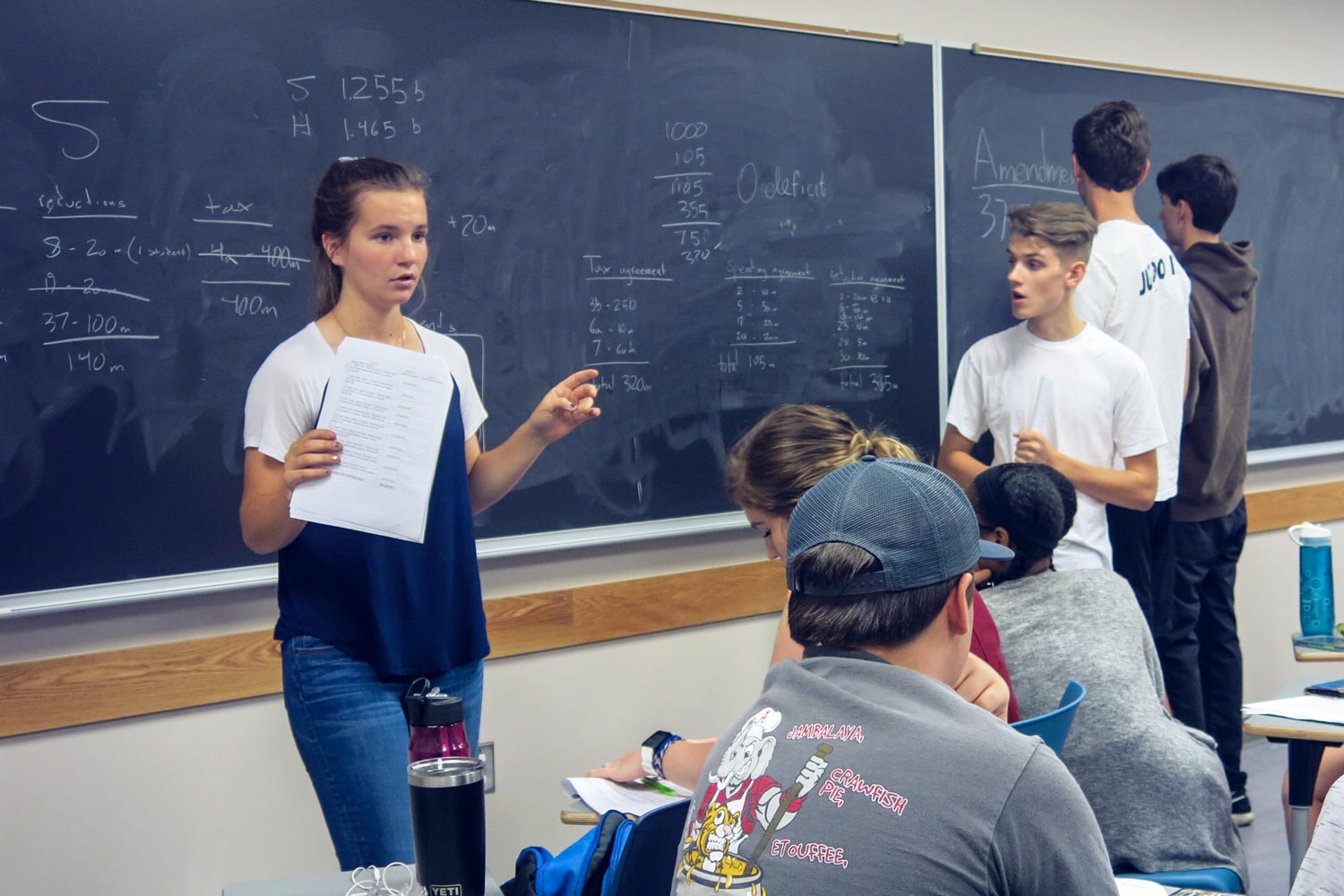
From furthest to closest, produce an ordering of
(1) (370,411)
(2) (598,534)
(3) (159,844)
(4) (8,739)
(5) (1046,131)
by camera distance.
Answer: (5) (1046,131) < (2) (598,534) < (3) (159,844) < (4) (8,739) < (1) (370,411)

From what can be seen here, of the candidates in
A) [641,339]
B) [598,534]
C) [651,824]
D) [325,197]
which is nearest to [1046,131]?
[641,339]

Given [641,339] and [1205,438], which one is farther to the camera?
[1205,438]

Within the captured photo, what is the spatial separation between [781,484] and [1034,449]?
1473 millimetres

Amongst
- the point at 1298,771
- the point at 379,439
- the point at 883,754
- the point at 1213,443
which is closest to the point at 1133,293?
the point at 1213,443

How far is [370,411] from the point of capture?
6.81ft

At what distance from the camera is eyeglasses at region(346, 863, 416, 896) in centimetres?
158

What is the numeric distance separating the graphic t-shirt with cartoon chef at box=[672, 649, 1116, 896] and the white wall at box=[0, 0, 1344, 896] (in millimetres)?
1835

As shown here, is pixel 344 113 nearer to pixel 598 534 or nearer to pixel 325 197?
pixel 325 197

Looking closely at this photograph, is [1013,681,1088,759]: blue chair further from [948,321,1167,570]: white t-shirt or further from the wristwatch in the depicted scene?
[948,321,1167,570]: white t-shirt

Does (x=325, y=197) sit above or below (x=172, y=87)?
below

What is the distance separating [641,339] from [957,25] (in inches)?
59.3

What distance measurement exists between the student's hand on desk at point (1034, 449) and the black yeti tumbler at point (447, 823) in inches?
80.8

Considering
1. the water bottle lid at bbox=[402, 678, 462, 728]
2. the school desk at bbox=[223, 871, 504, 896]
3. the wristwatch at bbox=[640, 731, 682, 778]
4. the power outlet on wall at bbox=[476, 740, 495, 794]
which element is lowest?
the power outlet on wall at bbox=[476, 740, 495, 794]

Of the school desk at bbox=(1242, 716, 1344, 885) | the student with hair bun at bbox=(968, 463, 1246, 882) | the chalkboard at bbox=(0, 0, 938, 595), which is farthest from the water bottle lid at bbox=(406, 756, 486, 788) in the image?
the school desk at bbox=(1242, 716, 1344, 885)
